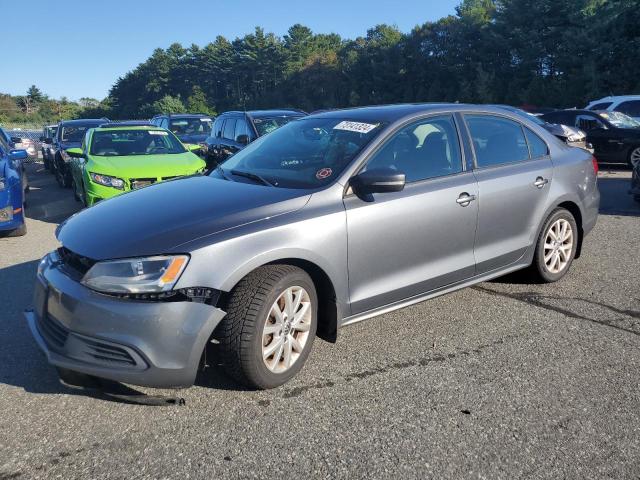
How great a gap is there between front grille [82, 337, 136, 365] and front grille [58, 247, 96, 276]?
40cm

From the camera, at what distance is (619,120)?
14.5 m

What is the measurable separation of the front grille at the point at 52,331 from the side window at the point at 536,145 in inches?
153

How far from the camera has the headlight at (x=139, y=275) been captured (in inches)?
119

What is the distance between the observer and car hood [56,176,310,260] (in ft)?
10.4

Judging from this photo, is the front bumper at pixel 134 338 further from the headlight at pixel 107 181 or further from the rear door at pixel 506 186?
the headlight at pixel 107 181

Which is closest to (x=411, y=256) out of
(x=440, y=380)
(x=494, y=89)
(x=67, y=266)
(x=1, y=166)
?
(x=440, y=380)

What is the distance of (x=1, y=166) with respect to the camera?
8.15 m

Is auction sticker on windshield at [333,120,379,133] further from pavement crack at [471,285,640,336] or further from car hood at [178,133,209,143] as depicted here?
car hood at [178,133,209,143]

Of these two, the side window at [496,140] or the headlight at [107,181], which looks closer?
the side window at [496,140]

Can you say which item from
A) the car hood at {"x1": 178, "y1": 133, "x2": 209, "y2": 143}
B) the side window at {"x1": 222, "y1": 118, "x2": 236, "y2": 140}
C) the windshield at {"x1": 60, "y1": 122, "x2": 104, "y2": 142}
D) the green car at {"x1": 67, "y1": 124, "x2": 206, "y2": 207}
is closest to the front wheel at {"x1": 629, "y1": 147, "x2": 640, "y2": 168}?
the side window at {"x1": 222, "y1": 118, "x2": 236, "y2": 140}

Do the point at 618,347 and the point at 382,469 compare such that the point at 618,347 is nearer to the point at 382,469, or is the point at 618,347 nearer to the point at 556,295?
the point at 556,295

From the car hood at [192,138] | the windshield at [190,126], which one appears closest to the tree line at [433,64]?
the windshield at [190,126]

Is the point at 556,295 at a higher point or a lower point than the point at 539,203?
lower

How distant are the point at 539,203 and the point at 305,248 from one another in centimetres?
244
